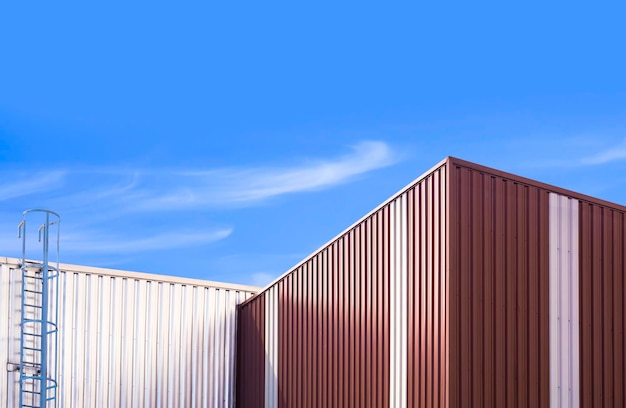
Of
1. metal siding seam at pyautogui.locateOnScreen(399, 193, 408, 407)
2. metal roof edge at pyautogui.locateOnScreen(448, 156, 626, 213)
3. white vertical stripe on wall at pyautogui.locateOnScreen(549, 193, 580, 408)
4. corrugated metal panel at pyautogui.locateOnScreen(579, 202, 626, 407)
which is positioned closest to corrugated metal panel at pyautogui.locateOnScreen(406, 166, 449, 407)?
metal siding seam at pyautogui.locateOnScreen(399, 193, 408, 407)

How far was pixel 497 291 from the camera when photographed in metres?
19.2

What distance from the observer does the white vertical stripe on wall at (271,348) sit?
79.7ft

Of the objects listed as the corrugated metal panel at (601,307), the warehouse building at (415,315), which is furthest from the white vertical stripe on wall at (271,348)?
the corrugated metal panel at (601,307)

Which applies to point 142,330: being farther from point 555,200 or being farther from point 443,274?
point 555,200

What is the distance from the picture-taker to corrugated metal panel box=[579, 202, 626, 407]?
20.3 m

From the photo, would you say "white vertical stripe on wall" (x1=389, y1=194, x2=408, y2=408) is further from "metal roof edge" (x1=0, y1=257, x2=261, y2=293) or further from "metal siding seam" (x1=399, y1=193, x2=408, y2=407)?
"metal roof edge" (x1=0, y1=257, x2=261, y2=293)

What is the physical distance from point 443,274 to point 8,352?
10257 mm

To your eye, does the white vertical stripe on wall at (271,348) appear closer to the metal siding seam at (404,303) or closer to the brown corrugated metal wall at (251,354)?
the brown corrugated metal wall at (251,354)

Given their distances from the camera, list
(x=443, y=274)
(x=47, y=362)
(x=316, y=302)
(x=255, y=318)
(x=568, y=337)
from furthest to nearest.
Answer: (x=255, y=318) < (x=316, y=302) < (x=47, y=362) < (x=568, y=337) < (x=443, y=274)

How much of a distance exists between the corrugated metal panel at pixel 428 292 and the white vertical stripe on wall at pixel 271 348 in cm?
584

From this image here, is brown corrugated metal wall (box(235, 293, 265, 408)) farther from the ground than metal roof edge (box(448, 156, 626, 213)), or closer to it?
closer to it

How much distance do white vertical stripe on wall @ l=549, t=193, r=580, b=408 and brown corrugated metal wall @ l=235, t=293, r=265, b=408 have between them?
8668mm

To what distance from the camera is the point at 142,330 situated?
23.9 meters

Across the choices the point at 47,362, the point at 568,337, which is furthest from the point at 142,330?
the point at 568,337
